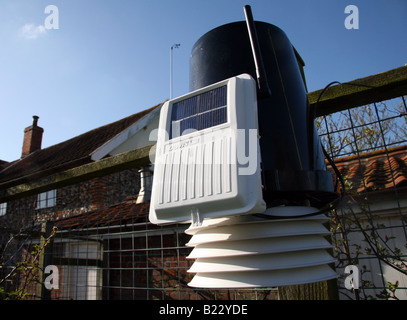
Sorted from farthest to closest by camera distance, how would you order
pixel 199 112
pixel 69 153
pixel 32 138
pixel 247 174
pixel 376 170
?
pixel 32 138, pixel 69 153, pixel 376 170, pixel 199 112, pixel 247 174

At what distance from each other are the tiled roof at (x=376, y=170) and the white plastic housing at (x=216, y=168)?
135cm

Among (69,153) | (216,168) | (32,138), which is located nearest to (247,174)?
(216,168)

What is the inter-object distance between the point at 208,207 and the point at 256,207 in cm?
11

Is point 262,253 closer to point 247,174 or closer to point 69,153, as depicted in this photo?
point 247,174

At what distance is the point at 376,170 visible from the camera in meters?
2.75

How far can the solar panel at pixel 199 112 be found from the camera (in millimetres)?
703

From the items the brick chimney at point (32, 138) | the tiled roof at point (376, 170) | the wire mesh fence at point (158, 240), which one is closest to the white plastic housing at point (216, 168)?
the wire mesh fence at point (158, 240)

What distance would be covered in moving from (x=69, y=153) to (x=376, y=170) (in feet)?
25.9

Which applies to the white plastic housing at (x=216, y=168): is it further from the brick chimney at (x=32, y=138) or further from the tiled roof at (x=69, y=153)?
the brick chimney at (x=32, y=138)

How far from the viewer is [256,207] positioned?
0.60m

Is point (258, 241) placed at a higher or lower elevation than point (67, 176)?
lower

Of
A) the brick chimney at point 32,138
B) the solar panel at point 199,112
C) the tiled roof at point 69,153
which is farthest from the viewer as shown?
the brick chimney at point 32,138

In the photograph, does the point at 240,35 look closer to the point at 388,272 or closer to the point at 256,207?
the point at 256,207
